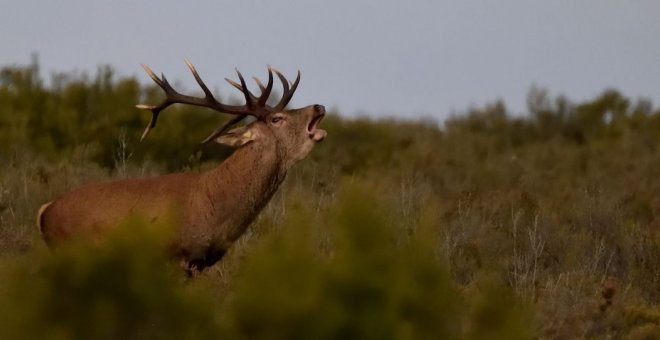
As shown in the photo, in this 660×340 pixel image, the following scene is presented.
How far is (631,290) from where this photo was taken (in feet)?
41.5

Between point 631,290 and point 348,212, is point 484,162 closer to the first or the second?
point 631,290

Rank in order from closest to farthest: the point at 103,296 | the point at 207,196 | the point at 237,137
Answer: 1. the point at 103,296
2. the point at 207,196
3. the point at 237,137

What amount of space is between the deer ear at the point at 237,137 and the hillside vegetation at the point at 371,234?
723 millimetres

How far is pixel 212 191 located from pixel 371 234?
4.75 m

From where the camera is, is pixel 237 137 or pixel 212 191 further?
pixel 237 137

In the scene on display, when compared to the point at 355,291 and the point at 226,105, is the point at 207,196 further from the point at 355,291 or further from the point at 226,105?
the point at 355,291

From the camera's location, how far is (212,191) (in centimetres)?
1034

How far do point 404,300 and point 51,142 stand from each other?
16.9 metres

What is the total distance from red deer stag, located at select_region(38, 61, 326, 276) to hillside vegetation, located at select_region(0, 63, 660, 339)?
34cm

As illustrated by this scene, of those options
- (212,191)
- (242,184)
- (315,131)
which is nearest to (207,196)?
(212,191)

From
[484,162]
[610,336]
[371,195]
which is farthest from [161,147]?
[371,195]

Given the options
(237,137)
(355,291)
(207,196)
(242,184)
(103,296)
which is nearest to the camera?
(103,296)

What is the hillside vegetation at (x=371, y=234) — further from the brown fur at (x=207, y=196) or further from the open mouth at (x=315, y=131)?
the open mouth at (x=315, y=131)

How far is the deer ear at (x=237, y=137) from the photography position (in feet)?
35.0
